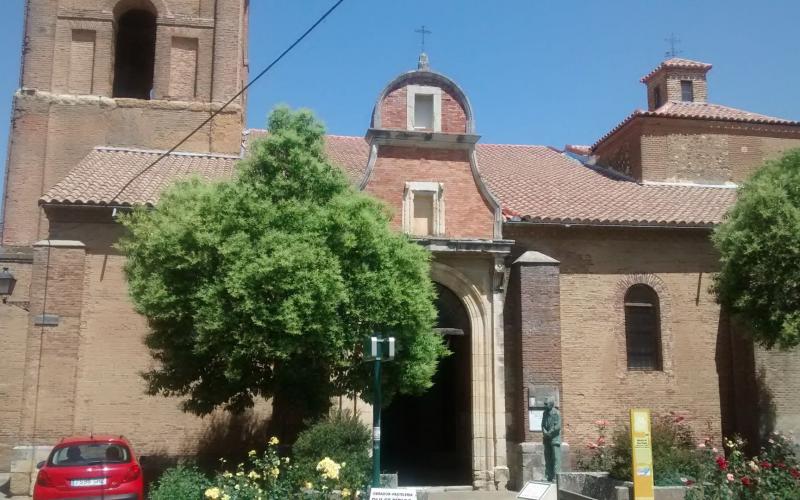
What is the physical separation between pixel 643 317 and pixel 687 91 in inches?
413

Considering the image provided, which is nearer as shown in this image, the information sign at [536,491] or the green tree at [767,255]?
the information sign at [536,491]

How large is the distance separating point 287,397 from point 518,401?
5.93m

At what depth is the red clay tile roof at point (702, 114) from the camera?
22.6m

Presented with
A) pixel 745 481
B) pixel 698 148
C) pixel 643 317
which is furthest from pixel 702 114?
pixel 745 481

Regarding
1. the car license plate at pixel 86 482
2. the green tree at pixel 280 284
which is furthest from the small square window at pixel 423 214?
the car license plate at pixel 86 482

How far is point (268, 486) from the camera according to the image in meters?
10.9

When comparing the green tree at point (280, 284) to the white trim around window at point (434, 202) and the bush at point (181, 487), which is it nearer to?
the bush at point (181, 487)

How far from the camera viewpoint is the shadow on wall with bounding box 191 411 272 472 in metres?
→ 16.3

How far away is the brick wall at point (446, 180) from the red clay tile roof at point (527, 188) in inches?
30.6

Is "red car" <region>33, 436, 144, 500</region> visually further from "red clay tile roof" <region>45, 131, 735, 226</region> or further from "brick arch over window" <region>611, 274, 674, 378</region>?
"brick arch over window" <region>611, 274, 674, 378</region>

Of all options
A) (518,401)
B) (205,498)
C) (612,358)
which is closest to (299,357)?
(205,498)

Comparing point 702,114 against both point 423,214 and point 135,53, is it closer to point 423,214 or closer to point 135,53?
point 423,214

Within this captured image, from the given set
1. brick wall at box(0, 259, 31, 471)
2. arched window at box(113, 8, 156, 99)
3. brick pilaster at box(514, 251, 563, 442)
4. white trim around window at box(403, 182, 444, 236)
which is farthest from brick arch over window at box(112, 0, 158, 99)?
brick pilaster at box(514, 251, 563, 442)

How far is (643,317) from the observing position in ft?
60.8
